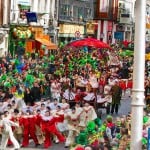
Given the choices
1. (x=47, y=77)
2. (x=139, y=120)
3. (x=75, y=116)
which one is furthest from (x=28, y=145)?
(x=47, y=77)

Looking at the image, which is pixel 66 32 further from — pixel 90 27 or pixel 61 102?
pixel 61 102

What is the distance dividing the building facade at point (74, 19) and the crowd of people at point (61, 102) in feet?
67.9

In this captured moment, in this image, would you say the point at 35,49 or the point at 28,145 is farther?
the point at 35,49

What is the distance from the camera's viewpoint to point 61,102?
25609 millimetres

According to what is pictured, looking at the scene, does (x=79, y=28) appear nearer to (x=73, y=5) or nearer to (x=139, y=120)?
(x=73, y=5)

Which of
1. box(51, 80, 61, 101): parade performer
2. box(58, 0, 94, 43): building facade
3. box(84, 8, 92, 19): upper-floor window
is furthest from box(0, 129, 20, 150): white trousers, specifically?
box(84, 8, 92, 19): upper-floor window

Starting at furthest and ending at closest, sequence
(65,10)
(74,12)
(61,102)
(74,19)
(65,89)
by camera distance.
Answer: (74,12)
(74,19)
(65,10)
(65,89)
(61,102)

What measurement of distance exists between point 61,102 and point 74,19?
45.6m

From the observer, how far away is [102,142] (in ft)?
54.9

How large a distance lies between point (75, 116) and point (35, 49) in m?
35.1

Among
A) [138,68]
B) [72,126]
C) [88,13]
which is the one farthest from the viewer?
[88,13]

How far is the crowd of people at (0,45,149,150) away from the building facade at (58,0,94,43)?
20.7 meters

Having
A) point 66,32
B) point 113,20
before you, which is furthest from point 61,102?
point 113,20

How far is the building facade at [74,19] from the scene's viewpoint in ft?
217
